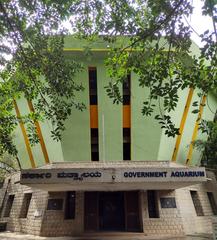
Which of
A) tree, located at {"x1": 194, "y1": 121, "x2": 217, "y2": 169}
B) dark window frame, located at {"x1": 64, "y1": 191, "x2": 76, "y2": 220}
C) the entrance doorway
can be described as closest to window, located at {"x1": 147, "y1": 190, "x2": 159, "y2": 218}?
the entrance doorway

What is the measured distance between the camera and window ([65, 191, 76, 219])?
65.0ft

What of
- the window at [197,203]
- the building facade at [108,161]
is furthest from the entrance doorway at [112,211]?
the window at [197,203]

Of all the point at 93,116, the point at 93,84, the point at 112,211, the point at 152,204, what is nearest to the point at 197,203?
the point at 152,204

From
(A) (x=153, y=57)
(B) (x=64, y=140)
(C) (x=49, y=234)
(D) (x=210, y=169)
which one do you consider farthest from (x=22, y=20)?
(D) (x=210, y=169)

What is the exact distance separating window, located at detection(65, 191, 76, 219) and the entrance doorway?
2.43 ft

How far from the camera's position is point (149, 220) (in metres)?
19.2

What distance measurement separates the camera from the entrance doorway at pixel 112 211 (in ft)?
65.6

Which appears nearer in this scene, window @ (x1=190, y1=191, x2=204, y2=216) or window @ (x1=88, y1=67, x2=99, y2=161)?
window @ (x1=88, y1=67, x2=99, y2=161)

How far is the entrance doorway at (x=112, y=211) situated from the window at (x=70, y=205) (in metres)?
0.74

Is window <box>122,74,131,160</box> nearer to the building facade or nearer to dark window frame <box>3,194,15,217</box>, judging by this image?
the building facade

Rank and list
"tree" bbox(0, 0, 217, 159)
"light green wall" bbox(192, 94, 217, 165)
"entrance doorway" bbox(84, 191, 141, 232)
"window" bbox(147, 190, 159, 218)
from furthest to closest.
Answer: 1. "light green wall" bbox(192, 94, 217, 165)
2. "entrance doorway" bbox(84, 191, 141, 232)
3. "window" bbox(147, 190, 159, 218)
4. "tree" bbox(0, 0, 217, 159)

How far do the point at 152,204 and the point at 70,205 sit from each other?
14.9ft

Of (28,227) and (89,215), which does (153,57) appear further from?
(28,227)

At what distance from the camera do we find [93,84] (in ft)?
69.0
